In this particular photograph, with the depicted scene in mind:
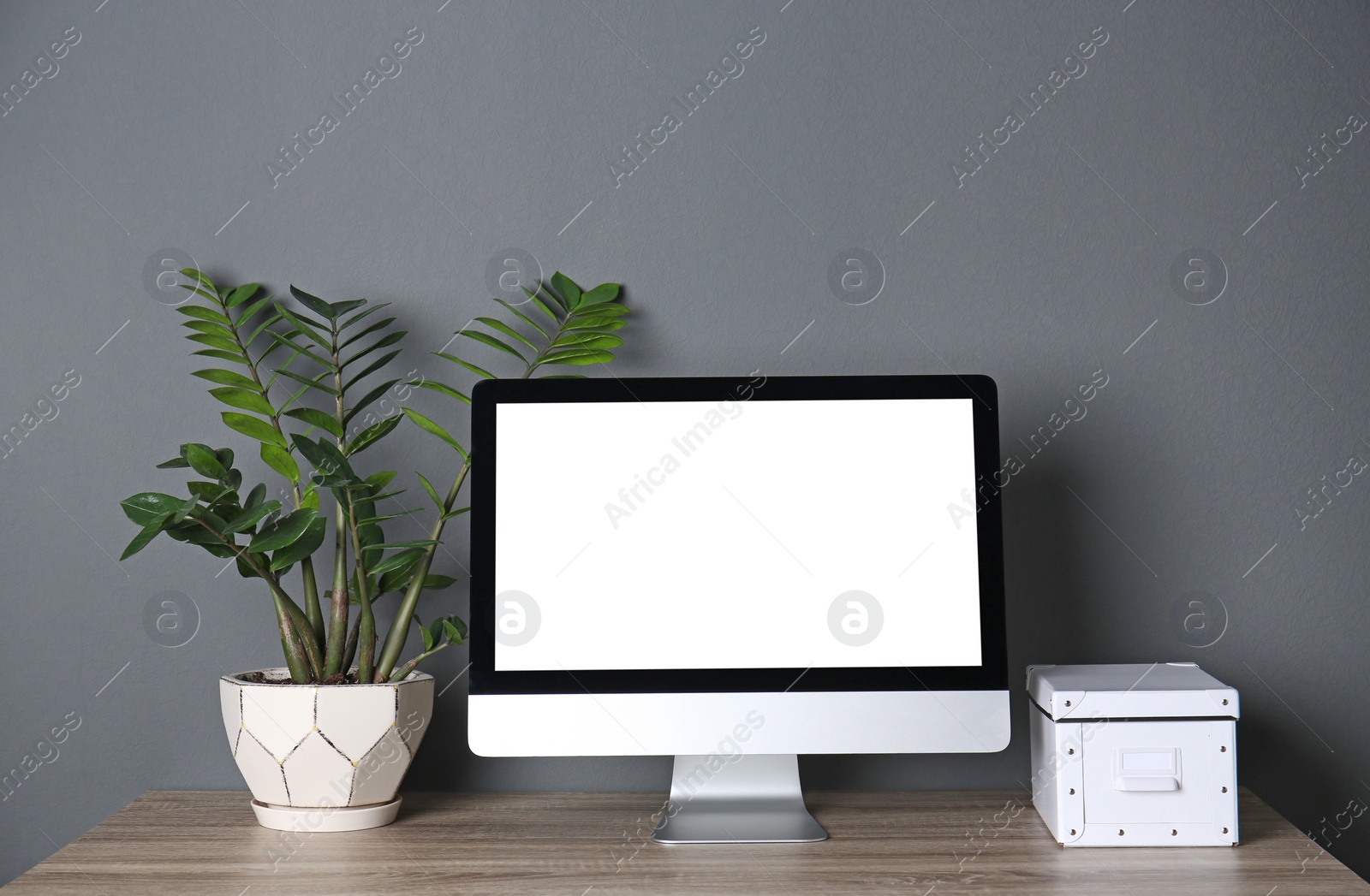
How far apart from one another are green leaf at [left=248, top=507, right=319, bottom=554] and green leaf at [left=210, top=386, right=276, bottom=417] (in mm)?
182

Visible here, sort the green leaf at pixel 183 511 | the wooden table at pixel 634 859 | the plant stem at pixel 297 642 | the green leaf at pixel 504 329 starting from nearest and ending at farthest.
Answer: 1. the wooden table at pixel 634 859
2. the green leaf at pixel 183 511
3. the plant stem at pixel 297 642
4. the green leaf at pixel 504 329

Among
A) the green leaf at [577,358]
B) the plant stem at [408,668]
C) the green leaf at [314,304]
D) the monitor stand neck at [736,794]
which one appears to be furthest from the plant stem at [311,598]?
the monitor stand neck at [736,794]

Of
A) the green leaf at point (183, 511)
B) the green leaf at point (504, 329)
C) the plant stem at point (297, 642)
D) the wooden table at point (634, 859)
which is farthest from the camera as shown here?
the green leaf at point (504, 329)

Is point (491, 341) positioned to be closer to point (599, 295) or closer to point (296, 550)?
point (599, 295)

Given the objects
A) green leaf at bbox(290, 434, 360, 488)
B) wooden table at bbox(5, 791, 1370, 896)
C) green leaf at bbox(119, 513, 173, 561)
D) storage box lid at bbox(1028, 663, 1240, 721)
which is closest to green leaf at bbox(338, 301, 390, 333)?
green leaf at bbox(290, 434, 360, 488)

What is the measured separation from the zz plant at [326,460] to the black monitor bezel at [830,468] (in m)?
0.12

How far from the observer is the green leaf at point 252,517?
3.21 feet

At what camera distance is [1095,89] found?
50.5 inches

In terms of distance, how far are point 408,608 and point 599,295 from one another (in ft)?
1.52

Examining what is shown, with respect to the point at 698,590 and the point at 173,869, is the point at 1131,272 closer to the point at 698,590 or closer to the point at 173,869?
the point at 698,590

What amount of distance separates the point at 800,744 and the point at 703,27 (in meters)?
0.95

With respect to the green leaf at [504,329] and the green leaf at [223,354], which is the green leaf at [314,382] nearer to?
the green leaf at [223,354]

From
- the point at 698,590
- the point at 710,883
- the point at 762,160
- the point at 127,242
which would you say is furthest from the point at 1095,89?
the point at 127,242

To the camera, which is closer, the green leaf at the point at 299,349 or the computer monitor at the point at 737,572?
the computer monitor at the point at 737,572
